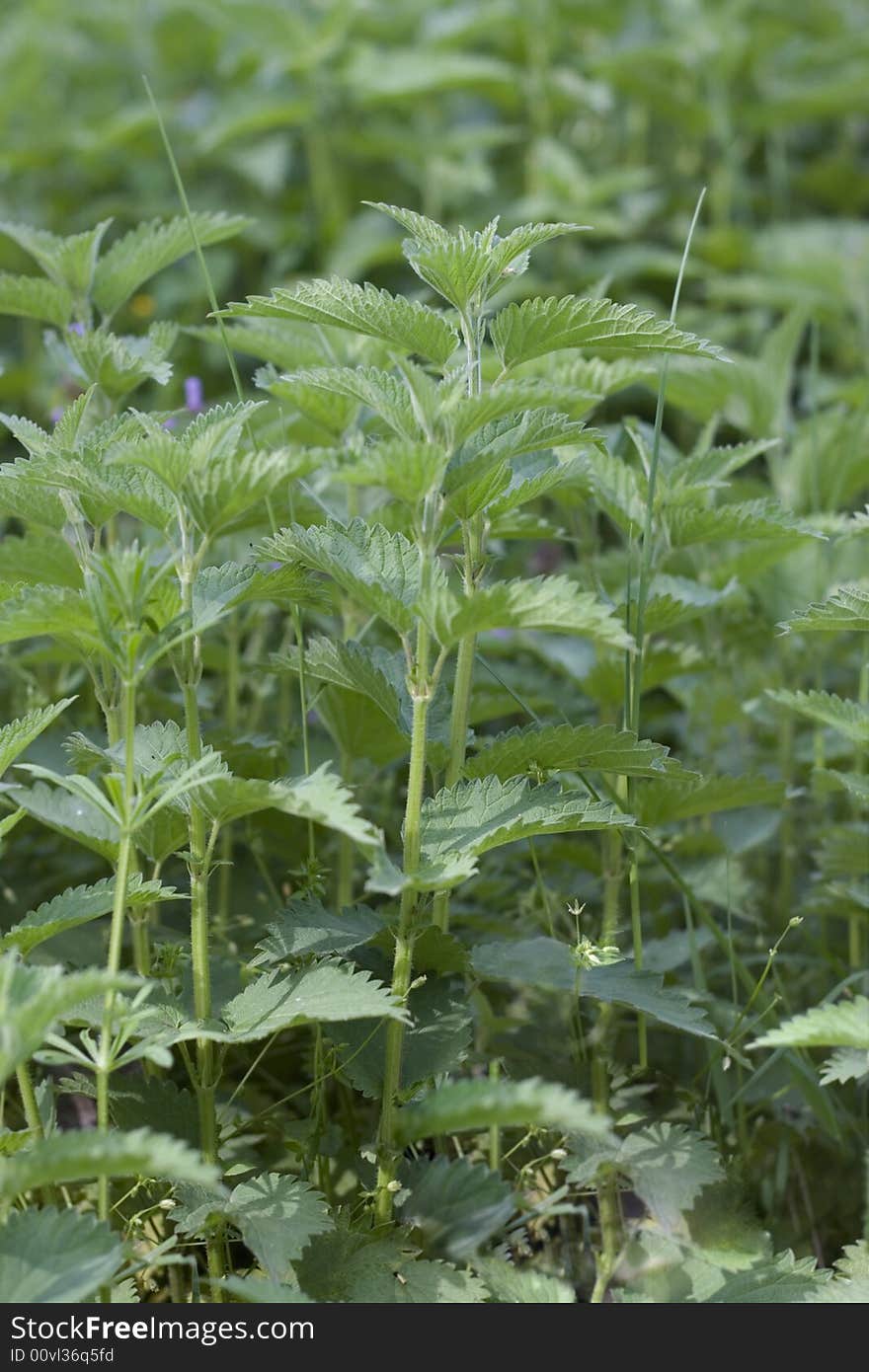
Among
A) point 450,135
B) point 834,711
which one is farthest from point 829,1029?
point 450,135

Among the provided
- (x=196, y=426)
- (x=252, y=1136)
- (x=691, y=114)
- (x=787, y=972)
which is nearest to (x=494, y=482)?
(x=196, y=426)

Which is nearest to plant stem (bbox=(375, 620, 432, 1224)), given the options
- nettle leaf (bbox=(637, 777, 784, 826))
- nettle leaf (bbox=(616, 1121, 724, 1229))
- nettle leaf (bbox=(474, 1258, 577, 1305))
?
nettle leaf (bbox=(474, 1258, 577, 1305))

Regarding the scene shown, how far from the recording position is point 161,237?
1.57 meters

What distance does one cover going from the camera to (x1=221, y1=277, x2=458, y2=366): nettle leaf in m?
1.16

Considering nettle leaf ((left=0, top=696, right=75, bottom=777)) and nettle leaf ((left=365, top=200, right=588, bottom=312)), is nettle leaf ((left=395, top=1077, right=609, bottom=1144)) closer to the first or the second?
nettle leaf ((left=0, top=696, right=75, bottom=777))

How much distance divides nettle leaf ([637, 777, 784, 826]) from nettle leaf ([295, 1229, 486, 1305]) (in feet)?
1.71

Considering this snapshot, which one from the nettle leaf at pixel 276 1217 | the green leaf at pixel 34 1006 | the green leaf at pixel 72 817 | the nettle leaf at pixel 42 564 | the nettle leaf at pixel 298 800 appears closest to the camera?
the green leaf at pixel 34 1006

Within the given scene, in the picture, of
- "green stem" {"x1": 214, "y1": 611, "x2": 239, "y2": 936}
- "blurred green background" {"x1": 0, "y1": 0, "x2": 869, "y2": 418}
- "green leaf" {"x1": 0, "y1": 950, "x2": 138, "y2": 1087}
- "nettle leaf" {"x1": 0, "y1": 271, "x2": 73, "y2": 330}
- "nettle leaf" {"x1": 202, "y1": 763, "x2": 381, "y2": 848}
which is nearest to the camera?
"green leaf" {"x1": 0, "y1": 950, "x2": 138, "y2": 1087}

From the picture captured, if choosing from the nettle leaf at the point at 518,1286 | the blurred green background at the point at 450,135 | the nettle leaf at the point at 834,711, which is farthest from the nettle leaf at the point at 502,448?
the blurred green background at the point at 450,135

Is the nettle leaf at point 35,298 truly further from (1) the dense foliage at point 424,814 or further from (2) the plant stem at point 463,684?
(2) the plant stem at point 463,684

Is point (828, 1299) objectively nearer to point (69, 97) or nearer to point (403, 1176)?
point (403, 1176)

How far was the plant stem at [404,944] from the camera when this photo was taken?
1.17 m

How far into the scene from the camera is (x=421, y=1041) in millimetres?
1280
